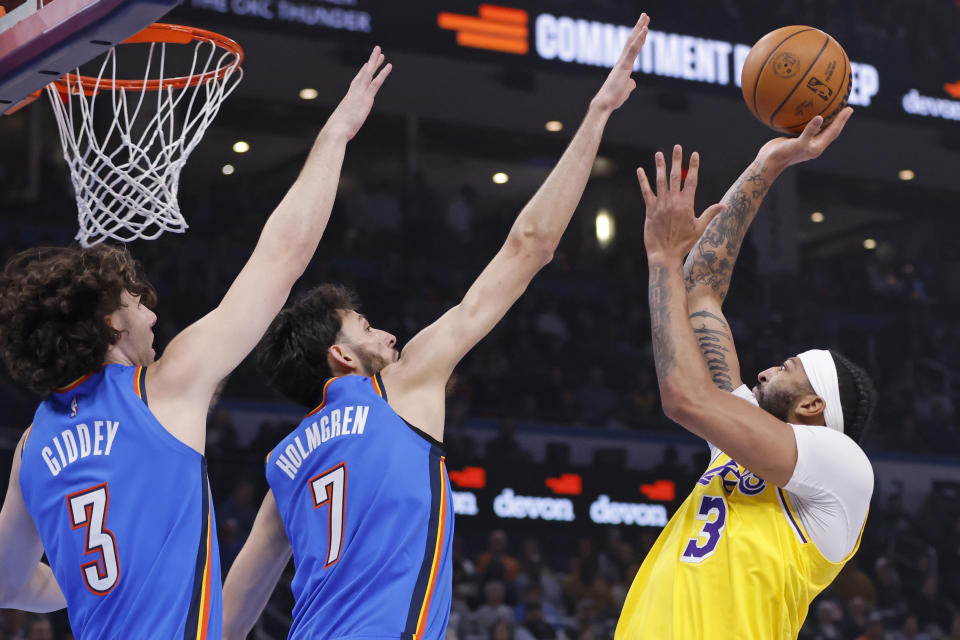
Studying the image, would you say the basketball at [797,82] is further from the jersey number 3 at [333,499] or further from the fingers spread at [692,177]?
the jersey number 3 at [333,499]

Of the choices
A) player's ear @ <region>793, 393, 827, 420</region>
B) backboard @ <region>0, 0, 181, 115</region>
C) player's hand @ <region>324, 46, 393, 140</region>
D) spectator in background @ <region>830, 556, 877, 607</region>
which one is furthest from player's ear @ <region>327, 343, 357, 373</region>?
spectator in background @ <region>830, 556, 877, 607</region>

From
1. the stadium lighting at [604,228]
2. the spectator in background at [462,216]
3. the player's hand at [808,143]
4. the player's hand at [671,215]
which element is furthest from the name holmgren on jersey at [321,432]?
the stadium lighting at [604,228]

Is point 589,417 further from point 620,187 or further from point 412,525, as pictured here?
point 412,525

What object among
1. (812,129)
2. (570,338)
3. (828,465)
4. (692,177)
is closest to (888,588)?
(570,338)

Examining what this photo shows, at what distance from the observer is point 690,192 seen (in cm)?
307

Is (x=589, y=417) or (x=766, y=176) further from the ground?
(x=766, y=176)

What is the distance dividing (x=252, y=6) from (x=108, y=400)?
247 inches

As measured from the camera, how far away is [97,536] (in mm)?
2336

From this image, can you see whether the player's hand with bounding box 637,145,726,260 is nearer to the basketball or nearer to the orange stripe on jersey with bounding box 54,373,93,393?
the basketball

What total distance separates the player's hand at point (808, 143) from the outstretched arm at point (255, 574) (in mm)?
1849

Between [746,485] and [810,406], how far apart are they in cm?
28

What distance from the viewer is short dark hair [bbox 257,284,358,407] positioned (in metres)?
3.13

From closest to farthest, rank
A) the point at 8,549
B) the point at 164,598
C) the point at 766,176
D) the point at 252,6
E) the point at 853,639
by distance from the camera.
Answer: the point at 164,598 < the point at 8,549 < the point at 766,176 < the point at 252,6 < the point at 853,639

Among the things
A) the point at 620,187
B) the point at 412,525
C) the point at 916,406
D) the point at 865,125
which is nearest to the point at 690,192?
the point at 412,525
